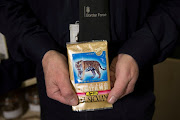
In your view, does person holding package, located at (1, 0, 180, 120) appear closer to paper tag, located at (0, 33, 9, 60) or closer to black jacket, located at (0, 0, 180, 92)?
black jacket, located at (0, 0, 180, 92)

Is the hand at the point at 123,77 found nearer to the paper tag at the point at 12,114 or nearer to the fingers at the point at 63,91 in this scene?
the fingers at the point at 63,91

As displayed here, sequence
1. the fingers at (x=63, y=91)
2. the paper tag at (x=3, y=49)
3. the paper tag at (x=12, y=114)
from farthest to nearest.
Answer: the paper tag at (x=12, y=114) < the paper tag at (x=3, y=49) < the fingers at (x=63, y=91)

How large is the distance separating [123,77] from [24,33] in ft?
0.96

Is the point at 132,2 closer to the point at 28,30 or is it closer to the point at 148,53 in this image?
the point at 148,53

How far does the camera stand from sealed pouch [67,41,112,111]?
1.43ft

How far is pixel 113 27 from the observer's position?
0.49 meters

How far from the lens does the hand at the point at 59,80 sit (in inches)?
16.5

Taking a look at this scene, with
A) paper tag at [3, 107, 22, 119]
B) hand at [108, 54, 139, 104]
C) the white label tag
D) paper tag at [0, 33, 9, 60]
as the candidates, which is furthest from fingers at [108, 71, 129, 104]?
paper tag at [3, 107, 22, 119]

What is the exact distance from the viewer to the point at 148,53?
18.9 inches

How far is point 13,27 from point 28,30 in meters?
0.05

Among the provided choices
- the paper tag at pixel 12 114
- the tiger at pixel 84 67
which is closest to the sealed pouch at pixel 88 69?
the tiger at pixel 84 67

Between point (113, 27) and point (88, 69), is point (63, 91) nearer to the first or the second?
point (88, 69)

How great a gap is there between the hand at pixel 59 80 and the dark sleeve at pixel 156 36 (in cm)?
15

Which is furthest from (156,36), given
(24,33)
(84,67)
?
(24,33)
